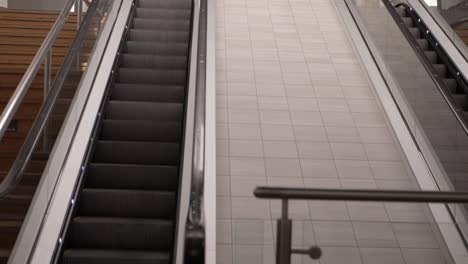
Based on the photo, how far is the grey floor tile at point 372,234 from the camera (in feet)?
10.0

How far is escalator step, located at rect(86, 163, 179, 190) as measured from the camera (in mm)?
5617

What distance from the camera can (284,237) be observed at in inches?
118

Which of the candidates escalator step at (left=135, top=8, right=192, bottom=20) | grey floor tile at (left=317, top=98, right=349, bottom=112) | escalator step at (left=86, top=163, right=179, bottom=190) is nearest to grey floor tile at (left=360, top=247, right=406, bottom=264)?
escalator step at (left=86, top=163, right=179, bottom=190)

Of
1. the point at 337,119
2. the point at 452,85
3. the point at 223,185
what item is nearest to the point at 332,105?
the point at 337,119

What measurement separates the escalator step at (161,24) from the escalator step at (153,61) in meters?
1.11

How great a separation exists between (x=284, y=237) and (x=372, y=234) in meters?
0.36

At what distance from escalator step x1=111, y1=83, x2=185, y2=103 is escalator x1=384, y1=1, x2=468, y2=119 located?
214cm

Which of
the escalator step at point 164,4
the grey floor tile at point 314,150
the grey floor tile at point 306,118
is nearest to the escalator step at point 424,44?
the grey floor tile at point 306,118

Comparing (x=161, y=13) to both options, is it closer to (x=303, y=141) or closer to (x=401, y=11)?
(x=401, y=11)

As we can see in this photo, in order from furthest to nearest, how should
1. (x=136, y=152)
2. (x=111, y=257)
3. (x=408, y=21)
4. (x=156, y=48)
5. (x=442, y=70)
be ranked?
(x=408, y=21) → (x=156, y=48) → (x=442, y=70) → (x=136, y=152) → (x=111, y=257)

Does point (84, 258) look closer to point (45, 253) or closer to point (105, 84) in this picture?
point (45, 253)

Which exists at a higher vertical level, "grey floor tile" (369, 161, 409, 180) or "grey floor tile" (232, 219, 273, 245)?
"grey floor tile" (369, 161, 409, 180)

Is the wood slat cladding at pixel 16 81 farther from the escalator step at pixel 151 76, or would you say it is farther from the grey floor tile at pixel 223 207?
the grey floor tile at pixel 223 207

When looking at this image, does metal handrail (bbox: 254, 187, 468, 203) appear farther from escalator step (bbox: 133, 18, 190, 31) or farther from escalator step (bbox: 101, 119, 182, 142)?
escalator step (bbox: 133, 18, 190, 31)
